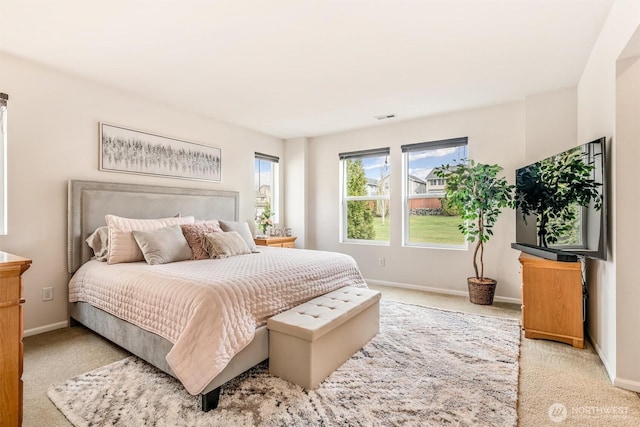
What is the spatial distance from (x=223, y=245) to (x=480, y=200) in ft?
9.26

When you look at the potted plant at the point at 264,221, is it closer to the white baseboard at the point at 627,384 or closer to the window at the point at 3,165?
the window at the point at 3,165

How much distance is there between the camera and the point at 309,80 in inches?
123

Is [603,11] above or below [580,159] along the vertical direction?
above

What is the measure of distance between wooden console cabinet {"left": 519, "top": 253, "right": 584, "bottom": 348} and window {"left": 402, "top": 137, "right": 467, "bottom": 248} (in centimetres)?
155

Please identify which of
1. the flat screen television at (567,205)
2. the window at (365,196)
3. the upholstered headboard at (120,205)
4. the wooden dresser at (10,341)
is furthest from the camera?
the window at (365,196)

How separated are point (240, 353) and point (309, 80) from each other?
249 centimetres

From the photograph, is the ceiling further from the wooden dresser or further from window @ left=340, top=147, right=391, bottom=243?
the wooden dresser

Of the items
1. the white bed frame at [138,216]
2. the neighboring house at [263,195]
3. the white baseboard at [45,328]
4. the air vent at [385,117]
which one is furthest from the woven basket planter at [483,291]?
the white baseboard at [45,328]

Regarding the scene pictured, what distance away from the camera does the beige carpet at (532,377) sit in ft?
5.50

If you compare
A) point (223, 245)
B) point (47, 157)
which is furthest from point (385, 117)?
point (47, 157)

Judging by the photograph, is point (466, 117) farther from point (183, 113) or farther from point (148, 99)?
point (148, 99)

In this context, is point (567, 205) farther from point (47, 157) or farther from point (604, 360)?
point (47, 157)

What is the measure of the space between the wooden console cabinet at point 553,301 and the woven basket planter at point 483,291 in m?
0.91

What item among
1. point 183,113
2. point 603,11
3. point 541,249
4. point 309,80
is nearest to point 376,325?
point 541,249
